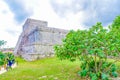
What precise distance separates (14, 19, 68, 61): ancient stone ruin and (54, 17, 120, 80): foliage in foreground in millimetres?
13394

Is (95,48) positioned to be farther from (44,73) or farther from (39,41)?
(39,41)

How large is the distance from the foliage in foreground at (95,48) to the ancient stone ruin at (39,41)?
13394 millimetres

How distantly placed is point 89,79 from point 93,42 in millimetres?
2713

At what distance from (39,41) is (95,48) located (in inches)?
693

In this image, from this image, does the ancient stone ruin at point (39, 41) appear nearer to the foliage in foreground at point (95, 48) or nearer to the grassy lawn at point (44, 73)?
the grassy lawn at point (44, 73)

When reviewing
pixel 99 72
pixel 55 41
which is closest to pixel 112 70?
pixel 99 72

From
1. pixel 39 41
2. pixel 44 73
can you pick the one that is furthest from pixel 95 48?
pixel 39 41

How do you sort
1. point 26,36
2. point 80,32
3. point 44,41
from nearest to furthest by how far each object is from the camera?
point 80,32 < point 44,41 < point 26,36

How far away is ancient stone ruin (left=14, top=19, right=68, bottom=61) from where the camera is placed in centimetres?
2631

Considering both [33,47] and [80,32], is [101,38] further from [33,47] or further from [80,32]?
[33,47]

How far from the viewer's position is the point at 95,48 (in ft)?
36.9

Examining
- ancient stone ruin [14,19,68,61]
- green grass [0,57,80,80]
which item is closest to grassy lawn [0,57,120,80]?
green grass [0,57,80,80]

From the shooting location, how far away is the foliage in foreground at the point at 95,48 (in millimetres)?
11312

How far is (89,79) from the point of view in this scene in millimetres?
12219
